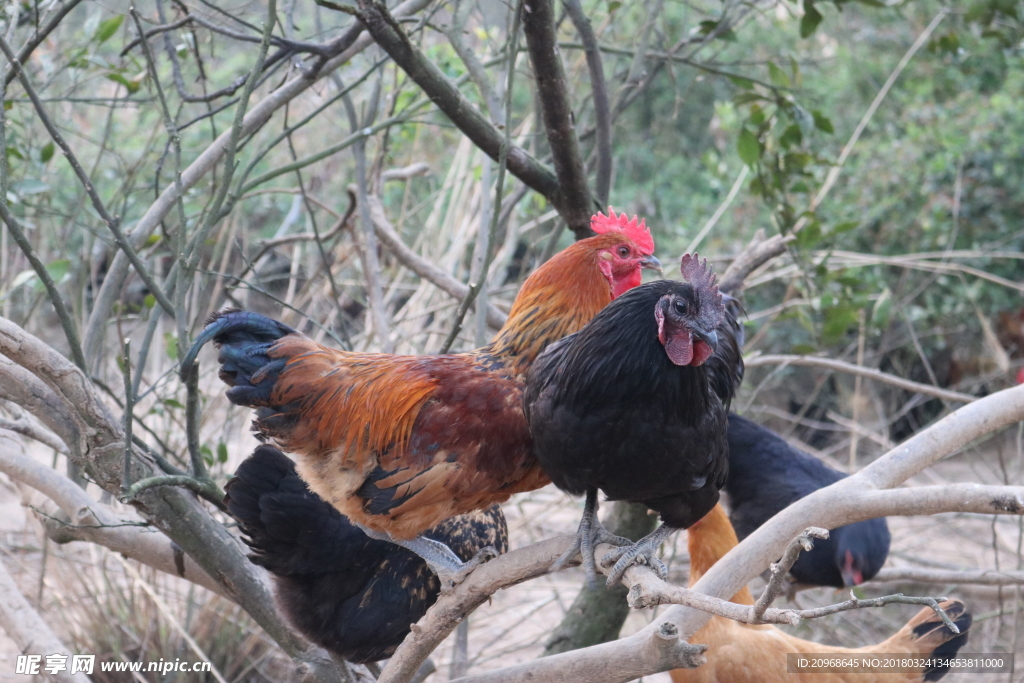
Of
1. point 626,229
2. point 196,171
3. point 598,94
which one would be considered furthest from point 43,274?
point 598,94


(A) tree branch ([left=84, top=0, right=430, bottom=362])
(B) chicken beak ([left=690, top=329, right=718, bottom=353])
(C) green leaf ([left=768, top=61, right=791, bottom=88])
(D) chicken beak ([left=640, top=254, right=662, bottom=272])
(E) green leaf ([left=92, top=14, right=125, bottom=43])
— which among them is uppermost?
(E) green leaf ([left=92, top=14, right=125, bottom=43])

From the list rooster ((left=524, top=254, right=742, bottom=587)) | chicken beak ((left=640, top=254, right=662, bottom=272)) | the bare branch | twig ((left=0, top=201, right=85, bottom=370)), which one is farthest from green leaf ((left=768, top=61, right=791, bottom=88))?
twig ((left=0, top=201, right=85, bottom=370))

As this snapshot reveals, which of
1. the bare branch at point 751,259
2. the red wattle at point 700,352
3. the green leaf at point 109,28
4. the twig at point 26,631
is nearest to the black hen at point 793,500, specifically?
the bare branch at point 751,259

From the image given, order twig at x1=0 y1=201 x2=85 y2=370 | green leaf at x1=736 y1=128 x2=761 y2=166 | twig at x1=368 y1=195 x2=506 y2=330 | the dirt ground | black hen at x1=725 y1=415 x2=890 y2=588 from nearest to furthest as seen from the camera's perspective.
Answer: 1. twig at x1=0 y1=201 x2=85 y2=370
2. green leaf at x1=736 y1=128 x2=761 y2=166
3. twig at x1=368 y1=195 x2=506 y2=330
4. black hen at x1=725 y1=415 x2=890 y2=588
5. the dirt ground

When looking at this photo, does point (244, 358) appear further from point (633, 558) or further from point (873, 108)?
point (873, 108)

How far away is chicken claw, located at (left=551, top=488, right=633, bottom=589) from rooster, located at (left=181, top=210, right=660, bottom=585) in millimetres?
270

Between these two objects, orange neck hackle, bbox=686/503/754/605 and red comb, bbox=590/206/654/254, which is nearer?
red comb, bbox=590/206/654/254

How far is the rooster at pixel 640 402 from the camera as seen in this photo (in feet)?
6.29

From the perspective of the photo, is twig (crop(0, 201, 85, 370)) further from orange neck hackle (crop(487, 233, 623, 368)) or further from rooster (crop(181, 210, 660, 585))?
orange neck hackle (crop(487, 233, 623, 368))

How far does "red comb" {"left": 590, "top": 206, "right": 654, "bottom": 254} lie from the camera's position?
2.72 m

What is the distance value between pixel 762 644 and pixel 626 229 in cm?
152

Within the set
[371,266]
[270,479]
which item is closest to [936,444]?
[270,479]

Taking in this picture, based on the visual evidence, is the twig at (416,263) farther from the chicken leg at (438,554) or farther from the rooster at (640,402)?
the rooster at (640,402)

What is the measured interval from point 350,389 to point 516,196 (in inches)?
54.5
